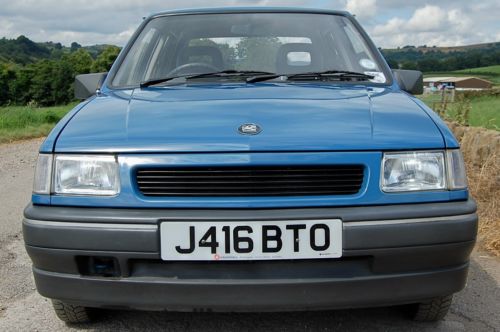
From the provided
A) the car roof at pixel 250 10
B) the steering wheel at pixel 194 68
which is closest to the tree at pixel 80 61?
the car roof at pixel 250 10

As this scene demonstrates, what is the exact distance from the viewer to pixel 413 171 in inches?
90.4

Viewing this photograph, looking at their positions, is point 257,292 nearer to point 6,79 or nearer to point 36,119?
point 36,119

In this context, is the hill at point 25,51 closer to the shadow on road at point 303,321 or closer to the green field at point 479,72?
the green field at point 479,72

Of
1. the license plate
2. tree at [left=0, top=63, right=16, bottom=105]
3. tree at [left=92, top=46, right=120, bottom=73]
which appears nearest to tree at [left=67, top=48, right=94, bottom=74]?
tree at [left=92, top=46, right=120, bottom=73]

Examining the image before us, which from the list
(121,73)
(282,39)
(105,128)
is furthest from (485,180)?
(105,128)

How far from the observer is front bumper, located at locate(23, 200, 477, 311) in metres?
2.15

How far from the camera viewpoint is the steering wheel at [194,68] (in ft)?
11.0

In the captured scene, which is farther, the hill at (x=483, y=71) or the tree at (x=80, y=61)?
the tree at (x=80, y=61)

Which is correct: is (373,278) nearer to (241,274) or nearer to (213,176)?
(241,274)

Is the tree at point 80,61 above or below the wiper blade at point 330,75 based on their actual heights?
below

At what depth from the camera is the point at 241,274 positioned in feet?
7.14

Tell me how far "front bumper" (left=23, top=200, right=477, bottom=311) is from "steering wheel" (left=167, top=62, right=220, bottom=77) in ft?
4.41

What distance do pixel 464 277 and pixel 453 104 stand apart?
25.3 feet

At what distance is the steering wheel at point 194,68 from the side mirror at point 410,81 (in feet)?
3.48
